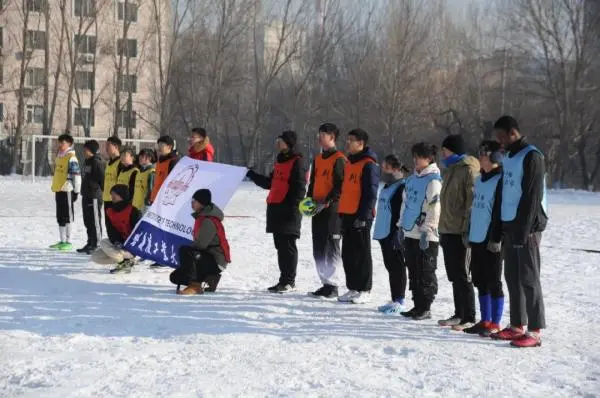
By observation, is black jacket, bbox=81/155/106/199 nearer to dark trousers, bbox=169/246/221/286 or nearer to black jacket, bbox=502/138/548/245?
dark trousers, bbox=169/246/221/286

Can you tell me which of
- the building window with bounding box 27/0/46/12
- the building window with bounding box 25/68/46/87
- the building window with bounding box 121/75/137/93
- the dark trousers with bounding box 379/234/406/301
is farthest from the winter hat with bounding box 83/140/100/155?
the building window with bounding box 25/68/46/87

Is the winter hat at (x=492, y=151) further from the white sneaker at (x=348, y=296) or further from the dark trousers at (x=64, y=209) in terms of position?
the dark trousers at (x=64, y=209)

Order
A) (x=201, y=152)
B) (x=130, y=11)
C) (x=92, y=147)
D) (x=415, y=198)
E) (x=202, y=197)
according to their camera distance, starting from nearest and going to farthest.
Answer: (x=415, y=198)
(x=202, y=197)
(x=201, y=152)
(x=92, y=147)
(x=130, y=11)

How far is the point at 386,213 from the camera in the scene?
8.12 metres

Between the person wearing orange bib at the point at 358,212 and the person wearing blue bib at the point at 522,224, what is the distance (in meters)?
1.82

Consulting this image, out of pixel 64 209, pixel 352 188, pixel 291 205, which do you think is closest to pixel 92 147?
pixel 64 209

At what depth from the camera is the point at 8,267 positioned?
1033 cm

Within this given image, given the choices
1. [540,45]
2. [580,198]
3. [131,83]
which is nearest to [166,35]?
[131,83]

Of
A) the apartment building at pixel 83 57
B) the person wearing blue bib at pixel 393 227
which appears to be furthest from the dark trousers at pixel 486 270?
the apartment building at pixel 83 57

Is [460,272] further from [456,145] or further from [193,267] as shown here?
[193,267]

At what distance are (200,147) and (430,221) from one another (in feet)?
12.7

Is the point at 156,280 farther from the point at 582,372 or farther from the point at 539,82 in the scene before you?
the point at 539,82

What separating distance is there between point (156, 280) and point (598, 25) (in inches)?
1490

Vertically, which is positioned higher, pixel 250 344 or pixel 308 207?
pixel 308 207
